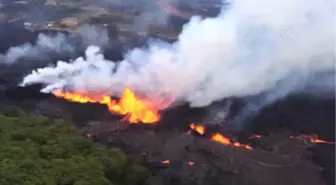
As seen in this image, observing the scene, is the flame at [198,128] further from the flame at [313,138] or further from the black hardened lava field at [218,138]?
the flame at [313,138]

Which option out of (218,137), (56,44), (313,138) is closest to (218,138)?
(218,137)

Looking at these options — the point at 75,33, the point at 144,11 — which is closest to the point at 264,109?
the point at 75,33

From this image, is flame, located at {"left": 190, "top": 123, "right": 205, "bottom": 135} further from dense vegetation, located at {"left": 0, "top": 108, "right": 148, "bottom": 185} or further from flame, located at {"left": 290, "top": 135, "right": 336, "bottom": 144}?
dense vegetation, located at {"left": 0, "top": 108, "right": 148, "bottom": 185}

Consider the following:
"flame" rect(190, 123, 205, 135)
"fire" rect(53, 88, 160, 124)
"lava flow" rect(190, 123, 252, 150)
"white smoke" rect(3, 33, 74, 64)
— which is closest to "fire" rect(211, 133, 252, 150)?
"lava flow" rect(190, 123, 252, 150)

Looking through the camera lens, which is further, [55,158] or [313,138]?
[313,138]

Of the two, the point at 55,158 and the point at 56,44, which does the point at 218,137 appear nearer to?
the point at 55,158
